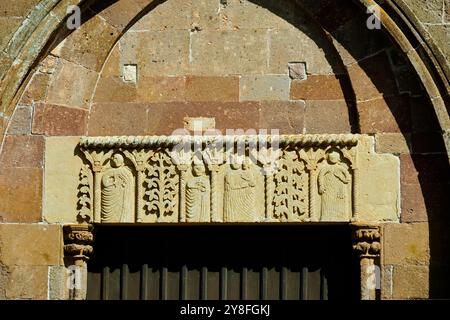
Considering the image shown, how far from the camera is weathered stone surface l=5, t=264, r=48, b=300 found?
10281mm

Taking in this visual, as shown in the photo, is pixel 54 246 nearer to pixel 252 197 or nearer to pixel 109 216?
pixel 109 216

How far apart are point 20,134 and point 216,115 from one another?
150 centimetres

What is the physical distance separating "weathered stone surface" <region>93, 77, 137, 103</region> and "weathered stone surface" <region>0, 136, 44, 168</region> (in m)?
0.59

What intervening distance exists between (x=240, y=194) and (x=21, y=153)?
1.71m

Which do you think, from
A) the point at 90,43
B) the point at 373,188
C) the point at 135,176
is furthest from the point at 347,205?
the point at 90,43

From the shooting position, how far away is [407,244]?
10031mm

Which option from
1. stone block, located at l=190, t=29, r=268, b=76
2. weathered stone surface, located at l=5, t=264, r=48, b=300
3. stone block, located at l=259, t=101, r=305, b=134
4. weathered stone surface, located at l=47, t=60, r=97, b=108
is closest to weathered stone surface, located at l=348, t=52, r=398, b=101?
stone block, located at l=259, t=101, r=305, b=134

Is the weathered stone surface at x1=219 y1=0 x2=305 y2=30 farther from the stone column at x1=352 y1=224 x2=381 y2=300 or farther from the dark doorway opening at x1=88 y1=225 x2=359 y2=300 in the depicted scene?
the stone column at x1=352 y1=224 x2=381 y2=300

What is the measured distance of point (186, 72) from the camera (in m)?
10.5

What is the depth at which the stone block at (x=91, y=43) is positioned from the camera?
10.5 m

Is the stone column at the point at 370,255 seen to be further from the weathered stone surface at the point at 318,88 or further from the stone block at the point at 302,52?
the stone block at the point at 302,52

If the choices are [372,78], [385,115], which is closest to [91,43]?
[372,78]

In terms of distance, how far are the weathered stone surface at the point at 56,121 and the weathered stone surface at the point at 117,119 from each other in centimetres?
12

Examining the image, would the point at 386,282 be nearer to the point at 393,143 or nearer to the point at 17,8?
the point at 393,143
